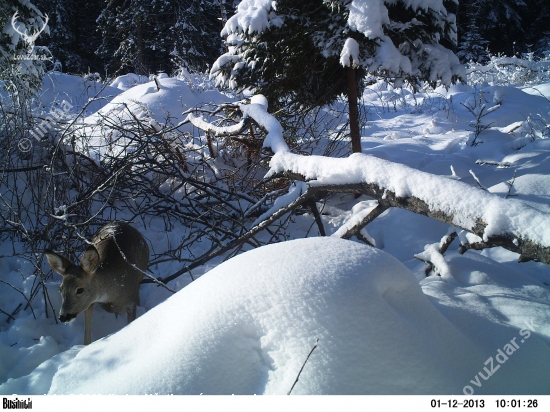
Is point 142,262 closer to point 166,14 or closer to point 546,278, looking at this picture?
point 546,278

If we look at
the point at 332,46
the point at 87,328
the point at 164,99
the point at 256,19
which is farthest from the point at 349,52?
the point at 164,99

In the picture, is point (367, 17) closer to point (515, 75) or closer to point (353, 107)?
point (353, 107)

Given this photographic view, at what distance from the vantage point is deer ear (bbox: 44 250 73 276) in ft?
7.68

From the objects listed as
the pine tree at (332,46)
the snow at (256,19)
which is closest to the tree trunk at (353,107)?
the pine tree at (332,46)

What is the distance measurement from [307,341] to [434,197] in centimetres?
92

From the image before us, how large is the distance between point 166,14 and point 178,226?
17814mm

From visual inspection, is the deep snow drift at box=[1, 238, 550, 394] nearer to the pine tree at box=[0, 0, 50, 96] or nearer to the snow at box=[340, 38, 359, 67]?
the snow at box=[340, 38, 359, 67]

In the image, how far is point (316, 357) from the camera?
124 centimetres

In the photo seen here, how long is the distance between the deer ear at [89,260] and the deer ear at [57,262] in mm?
107

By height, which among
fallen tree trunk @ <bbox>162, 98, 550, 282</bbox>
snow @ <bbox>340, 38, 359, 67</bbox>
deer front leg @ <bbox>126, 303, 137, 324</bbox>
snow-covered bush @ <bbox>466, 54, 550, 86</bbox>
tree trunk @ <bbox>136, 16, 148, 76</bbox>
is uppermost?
tree trunk @ <bbox>136, 16, 148, 76</bbox>

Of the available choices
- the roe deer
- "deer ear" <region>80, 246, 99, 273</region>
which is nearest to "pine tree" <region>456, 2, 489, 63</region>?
the roe deer

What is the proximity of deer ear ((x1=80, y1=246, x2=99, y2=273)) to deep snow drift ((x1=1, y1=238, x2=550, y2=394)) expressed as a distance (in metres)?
0.87

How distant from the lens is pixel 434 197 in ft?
5.57
